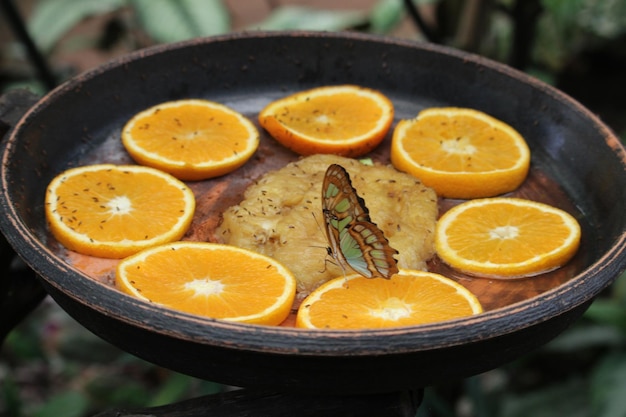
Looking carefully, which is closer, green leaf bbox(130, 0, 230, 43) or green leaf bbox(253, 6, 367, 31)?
green leaf bbox(130, 0, 230, 43)

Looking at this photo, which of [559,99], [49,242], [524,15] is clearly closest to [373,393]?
[49,242]

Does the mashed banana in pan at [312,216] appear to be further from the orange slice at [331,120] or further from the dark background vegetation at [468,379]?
the dark background vegetation at [468,379]

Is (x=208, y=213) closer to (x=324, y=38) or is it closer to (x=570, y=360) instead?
(x=324, y=38)

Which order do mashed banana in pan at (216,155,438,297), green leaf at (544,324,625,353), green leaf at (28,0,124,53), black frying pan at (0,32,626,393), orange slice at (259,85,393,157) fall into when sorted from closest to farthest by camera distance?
black frying pan at (0,32,626,393), mashed banana in pan at (216,155,438,297), orange slice at (259,85,393,157), green leaf at (544,324,625,353), green leaf at (28,0,124,53)

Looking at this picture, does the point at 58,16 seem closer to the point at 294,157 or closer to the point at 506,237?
the point at 294,157

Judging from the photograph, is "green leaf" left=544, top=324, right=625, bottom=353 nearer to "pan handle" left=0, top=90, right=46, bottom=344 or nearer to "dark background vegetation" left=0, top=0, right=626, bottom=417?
"dark background vegetation" left=0, top=0, right=626, bottom=417

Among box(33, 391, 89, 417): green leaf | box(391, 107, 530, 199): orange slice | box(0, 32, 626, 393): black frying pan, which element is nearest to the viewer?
box(0, 32, 626, 393): black frying pan

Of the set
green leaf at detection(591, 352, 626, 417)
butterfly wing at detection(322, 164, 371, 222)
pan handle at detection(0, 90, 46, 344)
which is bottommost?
green leaf at detection(591, 352, 626, 417)

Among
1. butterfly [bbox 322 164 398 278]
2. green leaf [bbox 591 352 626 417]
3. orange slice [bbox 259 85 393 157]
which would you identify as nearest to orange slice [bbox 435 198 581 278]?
butterfly [bbox 322 164 398 278]
